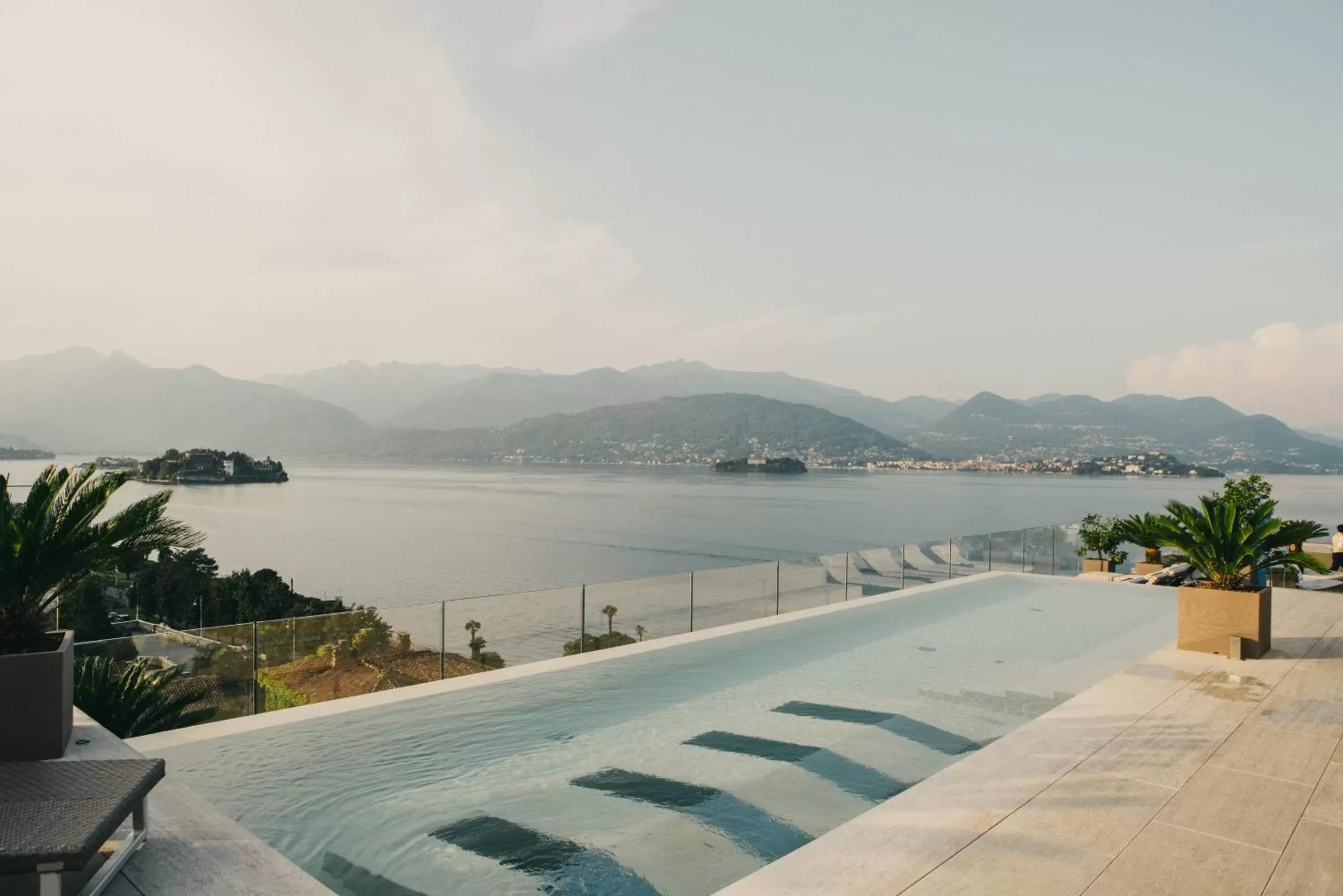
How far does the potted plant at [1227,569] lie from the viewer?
6.84m

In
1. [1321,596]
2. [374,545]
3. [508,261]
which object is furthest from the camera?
[374,545]

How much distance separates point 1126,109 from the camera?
18.0m

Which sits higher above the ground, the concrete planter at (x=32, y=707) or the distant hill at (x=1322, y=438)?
the distant hill at (x=1322, y=438)

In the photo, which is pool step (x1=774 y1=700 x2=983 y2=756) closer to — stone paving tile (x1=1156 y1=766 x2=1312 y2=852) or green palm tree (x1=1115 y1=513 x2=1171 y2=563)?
stone paving tile (x1=1156 y1=766 x2=1312 y2=852)

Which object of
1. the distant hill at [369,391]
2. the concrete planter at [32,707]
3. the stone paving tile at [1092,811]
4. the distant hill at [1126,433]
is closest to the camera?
the stone paving tile at [1092,811]

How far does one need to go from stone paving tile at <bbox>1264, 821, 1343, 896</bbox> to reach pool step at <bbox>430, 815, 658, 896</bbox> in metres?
2.36

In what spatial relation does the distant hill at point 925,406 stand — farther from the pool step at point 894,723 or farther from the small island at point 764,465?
the pool step at point 894,723

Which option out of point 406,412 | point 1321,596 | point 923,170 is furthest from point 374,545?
point 406,412

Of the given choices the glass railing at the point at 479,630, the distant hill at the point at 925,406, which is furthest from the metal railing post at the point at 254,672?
the distant hill at the point at 925,406

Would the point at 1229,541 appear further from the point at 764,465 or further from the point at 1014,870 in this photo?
the point at 764,465

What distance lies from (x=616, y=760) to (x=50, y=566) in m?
3.23

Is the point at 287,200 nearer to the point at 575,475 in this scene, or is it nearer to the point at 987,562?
the point at 987,562

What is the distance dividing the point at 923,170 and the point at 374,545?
1891 inches

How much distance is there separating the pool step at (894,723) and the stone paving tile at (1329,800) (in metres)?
1.78
